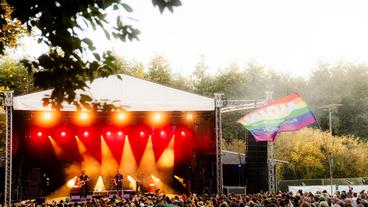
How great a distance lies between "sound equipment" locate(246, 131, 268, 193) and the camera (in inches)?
782

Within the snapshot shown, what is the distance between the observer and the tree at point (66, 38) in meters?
4.41

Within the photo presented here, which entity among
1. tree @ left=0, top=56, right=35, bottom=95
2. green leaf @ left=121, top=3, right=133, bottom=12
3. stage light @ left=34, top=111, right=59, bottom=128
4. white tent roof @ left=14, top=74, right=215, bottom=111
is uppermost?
tree @ left=0, top=56, right=35, bottom=95

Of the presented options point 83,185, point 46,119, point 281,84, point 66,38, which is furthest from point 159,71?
point 66,38

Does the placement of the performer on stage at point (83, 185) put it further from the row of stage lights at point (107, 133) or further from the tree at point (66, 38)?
the tree at point (66, 38)

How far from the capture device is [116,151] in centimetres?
2327

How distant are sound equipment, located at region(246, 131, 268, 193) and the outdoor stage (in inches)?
67.6

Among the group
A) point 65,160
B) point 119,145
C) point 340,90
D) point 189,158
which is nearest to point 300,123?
point 189,158

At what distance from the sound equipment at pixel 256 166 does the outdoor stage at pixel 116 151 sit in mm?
1718

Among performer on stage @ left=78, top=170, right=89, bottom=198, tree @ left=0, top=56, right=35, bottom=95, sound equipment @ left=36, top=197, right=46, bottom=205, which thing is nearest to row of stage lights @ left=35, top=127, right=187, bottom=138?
performer on stage @ left=78, top=170, right=89, bottom=198

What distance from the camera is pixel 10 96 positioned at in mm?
16406

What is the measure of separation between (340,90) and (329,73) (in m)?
2.93

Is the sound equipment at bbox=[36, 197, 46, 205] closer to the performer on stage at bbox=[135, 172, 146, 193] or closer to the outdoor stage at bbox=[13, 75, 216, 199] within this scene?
the outdoor stage at bbox=[13, 75, 216, 199]

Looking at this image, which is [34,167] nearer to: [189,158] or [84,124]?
[84,124]

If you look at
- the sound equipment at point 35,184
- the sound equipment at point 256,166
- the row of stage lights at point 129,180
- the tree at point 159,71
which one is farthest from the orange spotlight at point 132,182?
the tree at point 159,71
